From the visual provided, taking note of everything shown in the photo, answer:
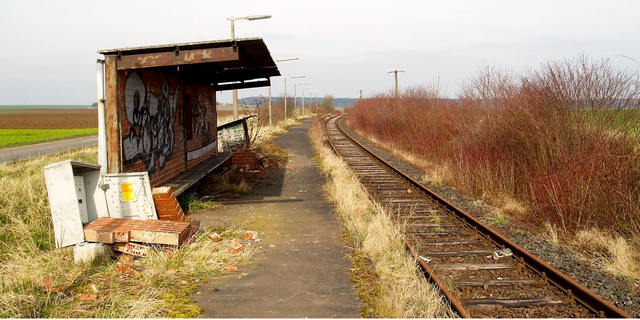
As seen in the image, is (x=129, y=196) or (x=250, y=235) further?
(x=250, y=235)

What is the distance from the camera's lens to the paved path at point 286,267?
14.6ft

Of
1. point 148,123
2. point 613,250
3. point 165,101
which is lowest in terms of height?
point 613,250

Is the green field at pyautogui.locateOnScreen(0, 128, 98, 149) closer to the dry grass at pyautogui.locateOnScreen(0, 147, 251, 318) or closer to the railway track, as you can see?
the dry grass at pyautogui.locateOnScreen(0, 147, 251, 318)

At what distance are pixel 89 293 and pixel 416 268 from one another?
3.42 meters

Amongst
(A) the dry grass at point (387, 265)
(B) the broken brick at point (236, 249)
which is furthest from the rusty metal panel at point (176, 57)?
(A) the dry grass at point (387, 265)

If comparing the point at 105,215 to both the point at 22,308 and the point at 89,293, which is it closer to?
the point at 89,293

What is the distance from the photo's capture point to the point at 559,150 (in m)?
7.80

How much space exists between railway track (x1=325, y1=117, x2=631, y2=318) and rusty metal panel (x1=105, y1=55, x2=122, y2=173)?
170 inches

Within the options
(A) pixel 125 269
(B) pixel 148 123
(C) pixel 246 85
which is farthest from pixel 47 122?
(A) pixel 125 269

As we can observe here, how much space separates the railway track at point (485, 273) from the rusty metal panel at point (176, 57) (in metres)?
3.71

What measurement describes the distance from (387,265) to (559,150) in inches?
160

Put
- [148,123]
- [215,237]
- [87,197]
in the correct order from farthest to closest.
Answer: [148,123] → [215,237] → [87,197]

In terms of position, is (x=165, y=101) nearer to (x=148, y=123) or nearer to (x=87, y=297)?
(x=148, y=123)

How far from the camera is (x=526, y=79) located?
8945 mm
